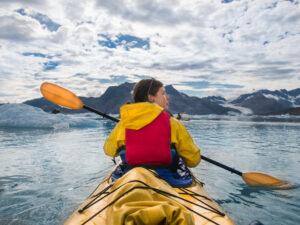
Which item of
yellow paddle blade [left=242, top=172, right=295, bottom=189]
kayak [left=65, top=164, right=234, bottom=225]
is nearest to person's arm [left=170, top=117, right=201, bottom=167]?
kayak [left=65, top=164, right=234, bottom=225]

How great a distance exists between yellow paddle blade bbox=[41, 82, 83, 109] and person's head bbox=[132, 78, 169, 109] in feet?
6.82

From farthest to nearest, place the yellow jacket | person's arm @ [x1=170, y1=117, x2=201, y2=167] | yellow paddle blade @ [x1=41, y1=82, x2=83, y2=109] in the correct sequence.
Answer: yellow paddle blade @ [x1=41, y1=82, x2=83, y2=109]
person's arm @ [x1=170, y1=117, x2=201, y2=167]
the yellow jacket

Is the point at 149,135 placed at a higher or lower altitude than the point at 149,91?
lower

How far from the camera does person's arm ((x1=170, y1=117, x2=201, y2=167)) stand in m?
2.36

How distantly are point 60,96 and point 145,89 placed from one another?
250cm

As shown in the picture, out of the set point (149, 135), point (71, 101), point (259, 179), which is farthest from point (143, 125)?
point (259, 179)

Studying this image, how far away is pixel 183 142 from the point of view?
2457 millimetres

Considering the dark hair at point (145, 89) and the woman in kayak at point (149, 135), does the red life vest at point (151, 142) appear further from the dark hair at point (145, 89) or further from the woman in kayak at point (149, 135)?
the dark hair at point (145, 89)

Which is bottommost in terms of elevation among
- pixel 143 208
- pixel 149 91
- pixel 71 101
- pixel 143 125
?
pixel 143 208

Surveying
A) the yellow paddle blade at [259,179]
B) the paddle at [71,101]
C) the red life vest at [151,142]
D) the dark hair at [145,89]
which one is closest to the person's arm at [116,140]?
the red life vest at [151,142]

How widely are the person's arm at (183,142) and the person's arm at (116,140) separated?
61 centimetres

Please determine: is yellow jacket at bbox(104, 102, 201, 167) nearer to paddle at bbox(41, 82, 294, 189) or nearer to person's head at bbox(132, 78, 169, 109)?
person's head at bbox(132, 78, 169, 109)

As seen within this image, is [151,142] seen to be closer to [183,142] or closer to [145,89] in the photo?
[183,142]

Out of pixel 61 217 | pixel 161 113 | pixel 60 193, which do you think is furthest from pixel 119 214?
pixel 60 193
